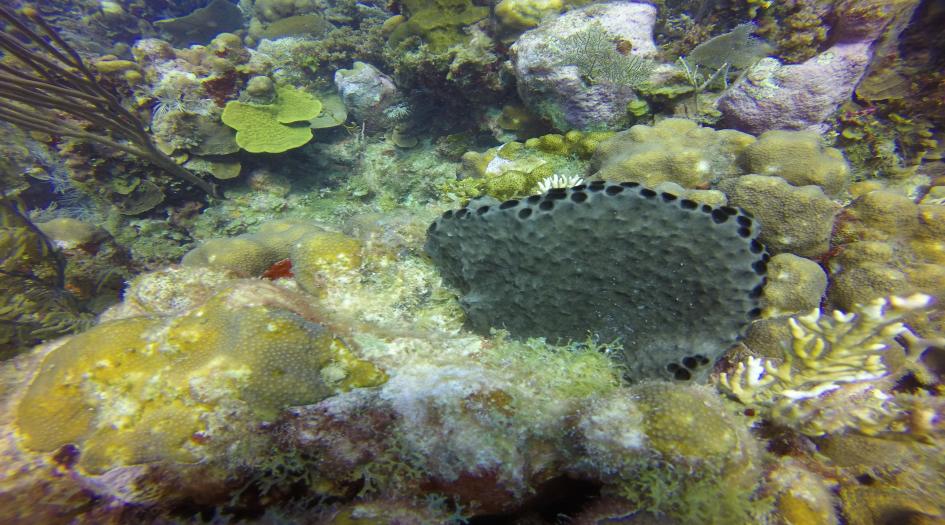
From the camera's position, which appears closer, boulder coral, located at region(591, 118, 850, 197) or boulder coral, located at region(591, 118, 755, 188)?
boulder coral, located at region(591, 118, 850, 197)

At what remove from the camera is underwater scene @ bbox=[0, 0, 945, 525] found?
2.02 m

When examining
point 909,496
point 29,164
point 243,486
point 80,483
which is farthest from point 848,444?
point 29,164

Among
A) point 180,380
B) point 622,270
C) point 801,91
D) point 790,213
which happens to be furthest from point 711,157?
point 180,380

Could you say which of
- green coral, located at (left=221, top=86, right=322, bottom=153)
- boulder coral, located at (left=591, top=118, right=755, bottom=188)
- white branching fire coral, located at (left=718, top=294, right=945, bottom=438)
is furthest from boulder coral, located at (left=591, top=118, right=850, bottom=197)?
green coral, located at (left=221, top=86, right=322, bottom=153)

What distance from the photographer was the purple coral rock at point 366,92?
7488 mm

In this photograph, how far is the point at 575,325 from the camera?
9.26 ft

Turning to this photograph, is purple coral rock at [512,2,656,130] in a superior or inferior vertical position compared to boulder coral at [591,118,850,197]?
superior

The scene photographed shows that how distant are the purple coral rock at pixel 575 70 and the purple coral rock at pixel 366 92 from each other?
3.17 meters

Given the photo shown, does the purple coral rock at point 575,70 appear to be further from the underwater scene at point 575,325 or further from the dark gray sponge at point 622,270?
the dark gray sponge at point 622,270

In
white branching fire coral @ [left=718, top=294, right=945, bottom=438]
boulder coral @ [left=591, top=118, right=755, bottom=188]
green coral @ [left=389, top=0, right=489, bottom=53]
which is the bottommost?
white branching fire coral @ [left=718, top=294, right=945, bottom=438]

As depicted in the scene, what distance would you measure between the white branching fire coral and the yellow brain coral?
2522 millimetres

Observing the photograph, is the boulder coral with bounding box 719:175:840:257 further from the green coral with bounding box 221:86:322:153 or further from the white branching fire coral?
the green coral with bounding box 221:86:322:153

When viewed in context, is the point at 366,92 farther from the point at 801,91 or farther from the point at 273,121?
the point at 801,91

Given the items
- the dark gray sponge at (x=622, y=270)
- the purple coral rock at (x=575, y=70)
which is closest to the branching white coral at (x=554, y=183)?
the dark gray sponge at (x=622, y=270)
